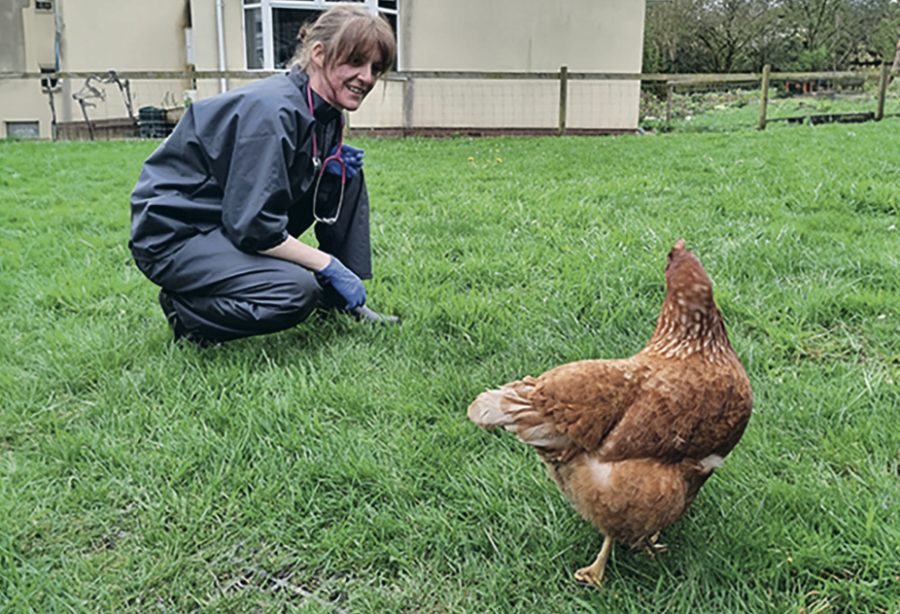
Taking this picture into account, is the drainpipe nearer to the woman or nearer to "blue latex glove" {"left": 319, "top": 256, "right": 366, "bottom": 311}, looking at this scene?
the woman

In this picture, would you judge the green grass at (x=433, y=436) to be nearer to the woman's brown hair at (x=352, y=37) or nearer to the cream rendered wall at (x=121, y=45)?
the woman's brown hair at (x=352, y=37)

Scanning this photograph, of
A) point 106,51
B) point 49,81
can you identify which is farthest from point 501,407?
point 106,51

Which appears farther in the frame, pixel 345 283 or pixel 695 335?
pixel 345 283

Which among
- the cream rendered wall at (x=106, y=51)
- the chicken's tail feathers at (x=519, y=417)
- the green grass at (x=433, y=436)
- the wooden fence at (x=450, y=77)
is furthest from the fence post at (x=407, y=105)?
the chicken's tail feathers at (x=519, y=417)

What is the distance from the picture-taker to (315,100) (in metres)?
3.12

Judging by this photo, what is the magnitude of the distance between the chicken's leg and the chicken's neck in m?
0.52

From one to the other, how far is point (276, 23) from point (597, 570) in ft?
42.6

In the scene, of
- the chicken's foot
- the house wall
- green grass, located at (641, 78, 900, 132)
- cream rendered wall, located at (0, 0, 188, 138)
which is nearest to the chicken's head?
the chicken's foot

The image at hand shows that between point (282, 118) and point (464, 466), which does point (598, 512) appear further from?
point (282, 118)

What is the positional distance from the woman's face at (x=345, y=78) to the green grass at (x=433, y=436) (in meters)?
1.07

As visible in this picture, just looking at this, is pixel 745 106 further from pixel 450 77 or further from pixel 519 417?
pixel 519 417

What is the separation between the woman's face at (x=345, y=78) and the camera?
3041mm

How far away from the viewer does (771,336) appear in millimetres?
3271

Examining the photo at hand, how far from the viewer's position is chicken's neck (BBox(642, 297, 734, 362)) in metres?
1.88
